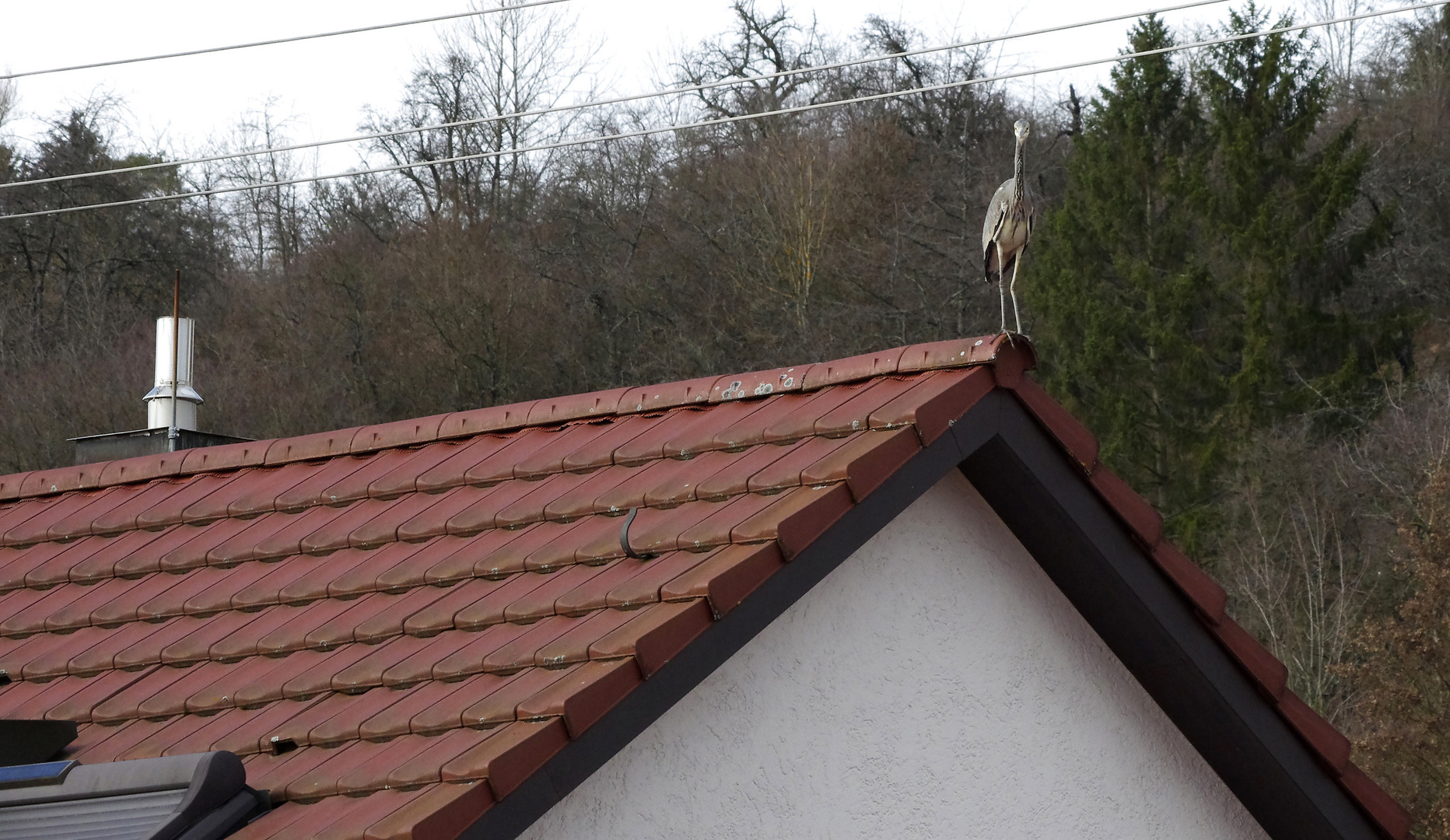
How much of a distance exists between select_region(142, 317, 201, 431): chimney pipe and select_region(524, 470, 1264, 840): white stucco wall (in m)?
4.79

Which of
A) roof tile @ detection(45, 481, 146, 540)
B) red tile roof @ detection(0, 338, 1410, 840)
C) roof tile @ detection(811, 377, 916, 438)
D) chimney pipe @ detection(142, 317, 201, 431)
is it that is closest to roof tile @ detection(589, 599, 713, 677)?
red tile roof @ detection(0, 338, 1410, 840)

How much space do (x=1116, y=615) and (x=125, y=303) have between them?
31.4 m

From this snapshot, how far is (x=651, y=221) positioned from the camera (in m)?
33.6

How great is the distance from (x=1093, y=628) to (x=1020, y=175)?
1.32 m

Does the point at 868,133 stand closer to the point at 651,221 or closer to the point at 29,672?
the point at 651,221

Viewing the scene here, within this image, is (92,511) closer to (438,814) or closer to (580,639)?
(580,639)

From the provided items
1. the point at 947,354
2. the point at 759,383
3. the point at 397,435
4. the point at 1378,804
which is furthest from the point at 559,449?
the point at 1378,804

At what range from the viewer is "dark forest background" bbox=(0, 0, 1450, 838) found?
26.2m

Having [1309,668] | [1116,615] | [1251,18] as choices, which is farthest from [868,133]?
[1116,615]

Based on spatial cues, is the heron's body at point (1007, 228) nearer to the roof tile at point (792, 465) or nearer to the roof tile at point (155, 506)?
the roof tile at point (792, 465)

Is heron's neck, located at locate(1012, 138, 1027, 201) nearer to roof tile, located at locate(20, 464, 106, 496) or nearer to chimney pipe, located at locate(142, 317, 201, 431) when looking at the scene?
roof tile, located at locate(20, 464, 106, 496)

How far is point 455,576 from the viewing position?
3.81 meters

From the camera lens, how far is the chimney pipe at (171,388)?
Answer: 7.69 meters

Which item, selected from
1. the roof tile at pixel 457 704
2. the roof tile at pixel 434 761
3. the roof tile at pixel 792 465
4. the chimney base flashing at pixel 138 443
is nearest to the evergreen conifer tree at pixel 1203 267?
the chimney base flashing at pixel 138 443
